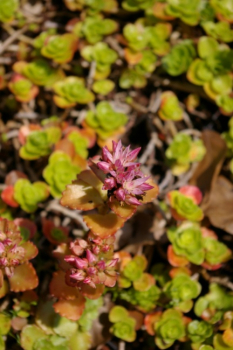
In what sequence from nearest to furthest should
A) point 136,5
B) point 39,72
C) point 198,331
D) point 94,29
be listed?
point 198,331
point 39,72
point 94,29
point 136,5

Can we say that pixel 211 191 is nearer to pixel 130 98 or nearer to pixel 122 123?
pixel 122 123

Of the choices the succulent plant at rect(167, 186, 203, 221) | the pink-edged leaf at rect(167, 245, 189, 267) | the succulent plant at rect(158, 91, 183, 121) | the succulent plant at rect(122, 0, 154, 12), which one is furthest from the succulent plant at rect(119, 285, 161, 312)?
the succulent plant at rect(122, 0, 154, 12)

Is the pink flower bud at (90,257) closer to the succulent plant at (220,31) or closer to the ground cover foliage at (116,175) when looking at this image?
the ground cover foliage at (116,175)

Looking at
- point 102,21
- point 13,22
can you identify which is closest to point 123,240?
point 102,21

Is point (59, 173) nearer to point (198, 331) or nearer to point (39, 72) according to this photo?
point (39, 72)

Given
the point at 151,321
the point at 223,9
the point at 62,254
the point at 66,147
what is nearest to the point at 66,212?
the point at 66,147

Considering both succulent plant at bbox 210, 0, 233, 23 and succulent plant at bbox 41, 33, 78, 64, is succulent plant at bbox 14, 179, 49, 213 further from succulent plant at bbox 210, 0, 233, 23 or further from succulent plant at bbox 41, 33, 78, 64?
succulent plant at bbox 210, 0, 233, 23
